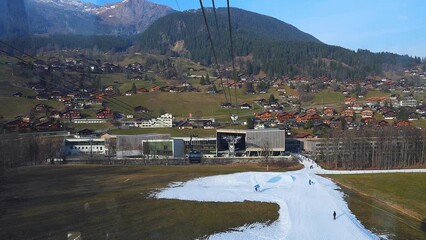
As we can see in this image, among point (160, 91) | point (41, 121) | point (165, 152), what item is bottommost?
point (165, 152)

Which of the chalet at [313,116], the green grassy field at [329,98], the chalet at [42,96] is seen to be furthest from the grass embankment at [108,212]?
the green grassy field at [329,98]

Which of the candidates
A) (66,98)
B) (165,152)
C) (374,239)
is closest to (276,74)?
(66,98)

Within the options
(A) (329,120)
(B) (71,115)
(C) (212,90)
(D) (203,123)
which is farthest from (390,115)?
(B) (71,115)

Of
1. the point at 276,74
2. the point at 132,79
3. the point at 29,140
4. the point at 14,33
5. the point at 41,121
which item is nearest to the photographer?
the point at 29,140

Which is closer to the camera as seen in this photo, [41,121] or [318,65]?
[41,121]

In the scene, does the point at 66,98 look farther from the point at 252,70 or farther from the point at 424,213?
the point at 252,70

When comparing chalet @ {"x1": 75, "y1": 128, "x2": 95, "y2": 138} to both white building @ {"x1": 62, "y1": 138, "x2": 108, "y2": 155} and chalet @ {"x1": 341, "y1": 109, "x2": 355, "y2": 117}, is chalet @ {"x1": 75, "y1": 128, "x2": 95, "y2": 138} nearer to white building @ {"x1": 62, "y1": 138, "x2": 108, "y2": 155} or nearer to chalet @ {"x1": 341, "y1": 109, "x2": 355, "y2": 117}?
white building @ {"x1": 62, "y1": 138, "x2": 108, "y2": 155}

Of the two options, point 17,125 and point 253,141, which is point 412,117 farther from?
point 17,125

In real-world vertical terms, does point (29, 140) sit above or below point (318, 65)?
below
